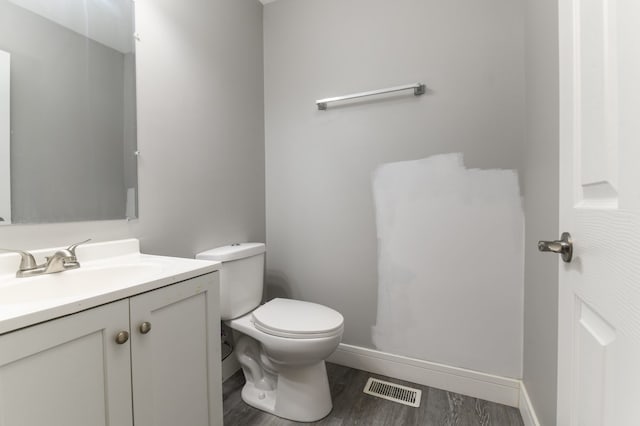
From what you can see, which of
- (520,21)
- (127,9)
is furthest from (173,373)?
(520,21)

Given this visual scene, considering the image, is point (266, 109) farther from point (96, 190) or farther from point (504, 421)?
point (504, 421)

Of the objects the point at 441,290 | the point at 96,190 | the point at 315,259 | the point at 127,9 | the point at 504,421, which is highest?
the point at 127,9

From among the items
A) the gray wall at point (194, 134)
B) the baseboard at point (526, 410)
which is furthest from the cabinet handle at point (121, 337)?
the baseboard at point (526, 410)

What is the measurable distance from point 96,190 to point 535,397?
1.94m

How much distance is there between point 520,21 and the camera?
1368mm

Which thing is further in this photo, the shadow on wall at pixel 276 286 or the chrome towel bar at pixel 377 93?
the shadow on wall at pixel 276 286

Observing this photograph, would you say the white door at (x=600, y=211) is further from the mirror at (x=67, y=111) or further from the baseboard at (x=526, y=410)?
the mirror at (x=67, y=111)

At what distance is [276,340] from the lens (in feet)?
4.13

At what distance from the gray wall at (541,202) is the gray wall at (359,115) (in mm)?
158

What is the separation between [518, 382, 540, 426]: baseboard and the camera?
1.19 metres

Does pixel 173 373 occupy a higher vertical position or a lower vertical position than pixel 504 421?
higher

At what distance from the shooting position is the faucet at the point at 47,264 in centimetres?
A: 85

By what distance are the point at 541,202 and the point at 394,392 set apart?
1172 mm

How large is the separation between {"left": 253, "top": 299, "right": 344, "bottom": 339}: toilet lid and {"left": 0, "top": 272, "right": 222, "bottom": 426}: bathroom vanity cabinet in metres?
0.30
